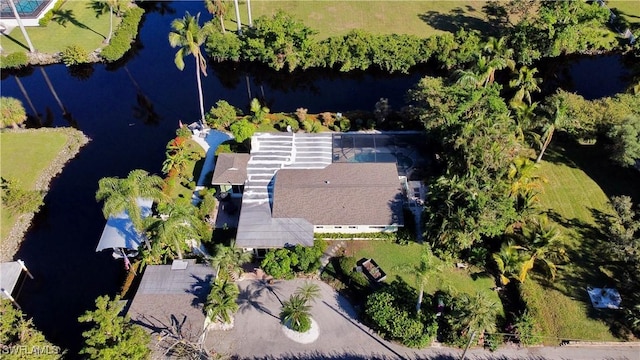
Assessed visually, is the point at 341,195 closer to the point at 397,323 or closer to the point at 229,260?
the point at 229,260

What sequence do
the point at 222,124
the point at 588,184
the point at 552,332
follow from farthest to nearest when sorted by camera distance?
the point at 222,124 < the point at 588,184 < the point at 552,332

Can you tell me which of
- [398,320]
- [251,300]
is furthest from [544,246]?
[251,300]

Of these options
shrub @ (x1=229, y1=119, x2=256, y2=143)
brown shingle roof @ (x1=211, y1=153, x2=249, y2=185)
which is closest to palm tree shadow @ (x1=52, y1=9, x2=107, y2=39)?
shrub @ (x1=229, y1=119, x2=256, y2=143)

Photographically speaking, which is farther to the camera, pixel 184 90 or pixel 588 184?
pixel 184 90

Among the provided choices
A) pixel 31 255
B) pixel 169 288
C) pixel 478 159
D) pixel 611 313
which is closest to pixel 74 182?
pixel 31 255

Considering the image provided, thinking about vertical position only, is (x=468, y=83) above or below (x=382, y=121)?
above

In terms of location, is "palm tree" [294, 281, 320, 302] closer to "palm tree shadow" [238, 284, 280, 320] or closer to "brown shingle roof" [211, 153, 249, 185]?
"palm tree shadow" [238, 284, 280, 320]

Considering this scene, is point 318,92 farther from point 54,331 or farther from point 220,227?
point 54,331

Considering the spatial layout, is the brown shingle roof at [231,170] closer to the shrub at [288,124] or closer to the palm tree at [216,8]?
the shrub at [288,124]
